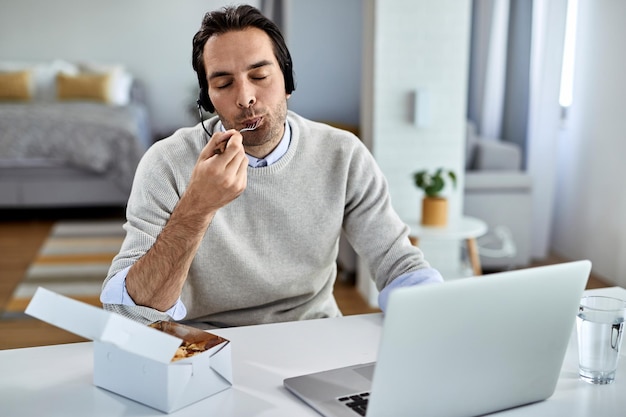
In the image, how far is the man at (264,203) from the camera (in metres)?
1.53

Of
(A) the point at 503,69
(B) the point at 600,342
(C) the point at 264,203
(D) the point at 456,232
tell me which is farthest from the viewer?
(A) the point at 503,69

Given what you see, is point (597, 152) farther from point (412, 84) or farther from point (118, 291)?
point (118, 291)

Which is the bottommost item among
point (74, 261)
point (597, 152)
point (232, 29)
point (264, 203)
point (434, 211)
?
point (74, 261)

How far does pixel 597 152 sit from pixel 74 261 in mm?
2911

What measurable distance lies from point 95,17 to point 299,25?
2007 mm

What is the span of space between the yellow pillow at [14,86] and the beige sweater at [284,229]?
5.66 m

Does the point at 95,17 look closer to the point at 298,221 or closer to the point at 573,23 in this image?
the point at 573,23

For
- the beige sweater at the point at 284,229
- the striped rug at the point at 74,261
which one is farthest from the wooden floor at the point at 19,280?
the beige sweater at the point at 284,229

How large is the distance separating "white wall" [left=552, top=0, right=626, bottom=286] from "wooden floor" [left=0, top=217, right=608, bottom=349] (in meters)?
0.17

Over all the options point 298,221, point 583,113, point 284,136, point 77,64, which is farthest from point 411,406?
point 77,64

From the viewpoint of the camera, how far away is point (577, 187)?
4332 millimetres

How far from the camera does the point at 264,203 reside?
1602mm

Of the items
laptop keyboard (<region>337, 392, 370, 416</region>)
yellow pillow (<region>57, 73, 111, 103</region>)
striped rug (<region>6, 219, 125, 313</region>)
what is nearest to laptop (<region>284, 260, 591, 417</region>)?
laptop keyboard (<region>337, 392, 370, 416</region>)

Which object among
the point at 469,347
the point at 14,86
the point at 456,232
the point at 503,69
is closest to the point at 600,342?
the point at 469,347
